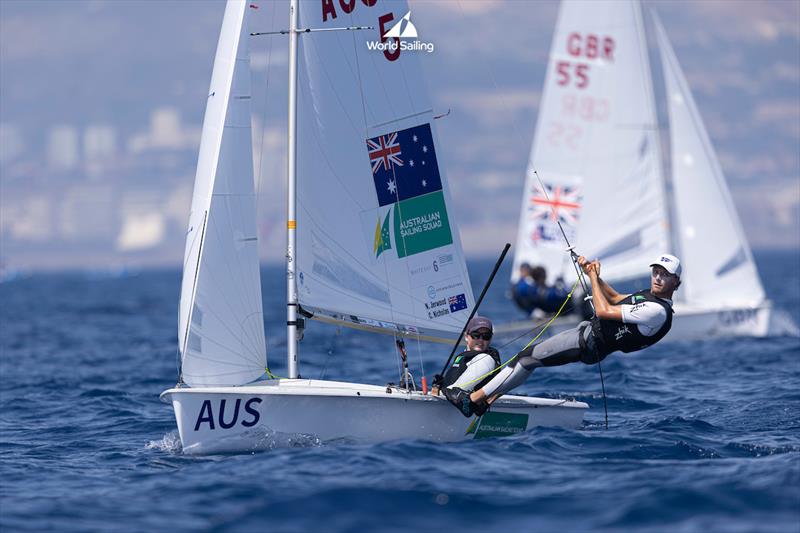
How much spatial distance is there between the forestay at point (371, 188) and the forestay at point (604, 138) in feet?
40.0

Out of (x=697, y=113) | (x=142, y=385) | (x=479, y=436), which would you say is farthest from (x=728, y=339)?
(x=479, y=436)

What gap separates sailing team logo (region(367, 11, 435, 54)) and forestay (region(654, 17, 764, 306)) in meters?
12.8

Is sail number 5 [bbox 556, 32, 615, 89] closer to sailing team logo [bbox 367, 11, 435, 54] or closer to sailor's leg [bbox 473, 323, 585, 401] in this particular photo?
sailing team logo [bbox 367, 11, 435, 54]

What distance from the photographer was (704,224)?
72.1 feet

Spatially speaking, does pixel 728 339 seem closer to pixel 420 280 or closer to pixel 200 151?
pixel 420 280

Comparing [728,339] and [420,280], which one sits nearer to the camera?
[420,280]

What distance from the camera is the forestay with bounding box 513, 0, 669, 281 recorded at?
22.8 meters

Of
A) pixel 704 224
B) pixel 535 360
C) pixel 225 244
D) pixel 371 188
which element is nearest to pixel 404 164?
pixel 371 188

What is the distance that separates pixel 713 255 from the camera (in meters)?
21.8

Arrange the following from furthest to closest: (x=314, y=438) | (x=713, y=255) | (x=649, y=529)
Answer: (x=713, y=255), (x=314, y=438), (x=649, y=529)

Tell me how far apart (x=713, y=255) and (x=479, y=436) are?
1339 cm

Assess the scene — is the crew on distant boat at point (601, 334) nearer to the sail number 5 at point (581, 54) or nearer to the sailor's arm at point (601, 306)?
the sailor's arm at point (601, 306)

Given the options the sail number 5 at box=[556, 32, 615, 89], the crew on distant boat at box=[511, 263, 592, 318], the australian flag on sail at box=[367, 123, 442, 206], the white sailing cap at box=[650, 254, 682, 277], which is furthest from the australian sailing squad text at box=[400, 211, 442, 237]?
the sail number 5 at box=[556, 32, 615, 89]

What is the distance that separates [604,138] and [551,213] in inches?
A: 79.3
